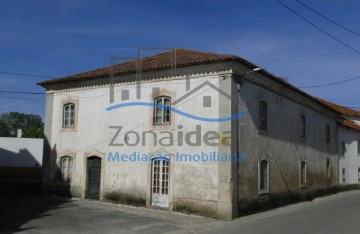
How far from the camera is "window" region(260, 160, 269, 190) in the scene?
17.0 meters

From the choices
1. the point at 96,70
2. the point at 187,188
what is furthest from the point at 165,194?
the point at 96,70

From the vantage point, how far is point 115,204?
1681 cm

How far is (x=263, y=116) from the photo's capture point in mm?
17594

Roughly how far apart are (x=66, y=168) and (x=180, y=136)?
652 cm

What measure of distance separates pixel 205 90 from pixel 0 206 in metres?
8.88

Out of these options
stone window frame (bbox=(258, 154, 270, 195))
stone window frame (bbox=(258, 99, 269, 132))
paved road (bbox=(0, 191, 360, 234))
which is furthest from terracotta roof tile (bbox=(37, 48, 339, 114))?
paved road (bbox=(0, 191, 360, 234))

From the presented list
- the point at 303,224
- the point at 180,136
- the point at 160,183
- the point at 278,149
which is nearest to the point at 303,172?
the point at 278,149

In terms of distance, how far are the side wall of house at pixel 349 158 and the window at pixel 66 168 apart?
19.2 meters

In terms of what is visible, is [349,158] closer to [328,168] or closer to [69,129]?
[328,168]

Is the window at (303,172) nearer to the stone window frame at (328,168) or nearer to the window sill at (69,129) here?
the stone window frame at (328,168)

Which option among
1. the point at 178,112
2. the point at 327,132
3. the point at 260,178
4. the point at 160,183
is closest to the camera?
the point at 178,112

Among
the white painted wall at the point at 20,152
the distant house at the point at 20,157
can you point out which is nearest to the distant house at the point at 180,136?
the distant house at the point at 20,157

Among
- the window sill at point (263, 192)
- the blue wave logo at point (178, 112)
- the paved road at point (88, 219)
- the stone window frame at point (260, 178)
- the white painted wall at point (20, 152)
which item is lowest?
the paved road at point (88, 219)

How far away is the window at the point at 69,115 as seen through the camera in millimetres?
19250
